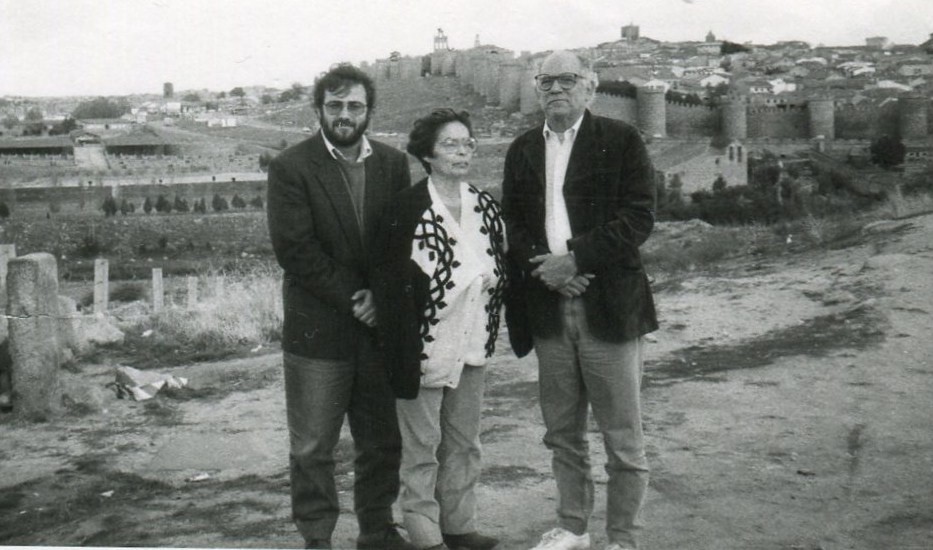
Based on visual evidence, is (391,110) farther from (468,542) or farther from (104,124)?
(468,542)

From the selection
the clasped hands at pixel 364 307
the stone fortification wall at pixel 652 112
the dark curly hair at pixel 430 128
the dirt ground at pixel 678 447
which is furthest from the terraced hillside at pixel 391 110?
the stone fortification wall at pixel 652 112

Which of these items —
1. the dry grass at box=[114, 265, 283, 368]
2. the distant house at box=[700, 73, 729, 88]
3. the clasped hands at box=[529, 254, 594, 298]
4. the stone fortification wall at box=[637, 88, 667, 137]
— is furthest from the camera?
the stone fortification wall at box=[637, 88, 667, 137]

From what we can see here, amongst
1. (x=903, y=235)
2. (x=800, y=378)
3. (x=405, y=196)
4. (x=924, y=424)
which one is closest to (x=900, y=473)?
(x=924, y=424)

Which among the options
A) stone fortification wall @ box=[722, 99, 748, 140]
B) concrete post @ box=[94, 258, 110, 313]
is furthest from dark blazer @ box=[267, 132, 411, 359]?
stone fortification wall @ box=[722, 99, 748, 140]

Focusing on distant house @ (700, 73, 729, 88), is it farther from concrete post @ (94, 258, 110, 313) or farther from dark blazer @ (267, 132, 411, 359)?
dark blazer @ (267, 132, 411, 359)

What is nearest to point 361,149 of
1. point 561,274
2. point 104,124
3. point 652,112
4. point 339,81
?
point 339,81

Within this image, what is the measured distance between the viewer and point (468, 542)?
8.79ft

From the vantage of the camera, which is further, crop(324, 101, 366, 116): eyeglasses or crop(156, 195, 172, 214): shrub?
crop(156, 195, 172, 214): shrub

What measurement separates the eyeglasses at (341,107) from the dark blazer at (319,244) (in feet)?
0.32

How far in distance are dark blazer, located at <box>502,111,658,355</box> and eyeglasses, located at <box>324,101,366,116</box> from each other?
48 centimetres

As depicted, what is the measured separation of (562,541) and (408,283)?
887 mm

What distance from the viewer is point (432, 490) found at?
8.57ft

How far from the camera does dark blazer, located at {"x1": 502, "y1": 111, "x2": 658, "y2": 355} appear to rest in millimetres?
2486

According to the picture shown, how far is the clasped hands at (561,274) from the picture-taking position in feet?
8.13
